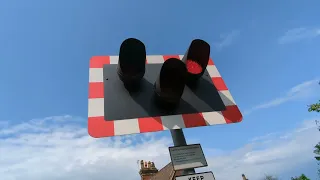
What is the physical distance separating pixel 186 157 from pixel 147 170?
2302 cm

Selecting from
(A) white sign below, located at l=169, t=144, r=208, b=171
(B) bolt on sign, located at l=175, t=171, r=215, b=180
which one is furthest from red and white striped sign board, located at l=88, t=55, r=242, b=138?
(B) bolt on sign, located at l=175, t=171, r=215, b=180

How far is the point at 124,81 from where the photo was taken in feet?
7.97

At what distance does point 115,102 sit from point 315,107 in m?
19.6

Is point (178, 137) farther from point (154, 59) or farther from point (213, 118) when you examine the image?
point (154, 59)

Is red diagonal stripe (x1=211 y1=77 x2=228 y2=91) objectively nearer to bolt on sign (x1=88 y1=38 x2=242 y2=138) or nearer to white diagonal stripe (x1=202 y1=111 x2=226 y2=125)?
bolt on sign (x1=88 y1=38 x2=242 y2=138)

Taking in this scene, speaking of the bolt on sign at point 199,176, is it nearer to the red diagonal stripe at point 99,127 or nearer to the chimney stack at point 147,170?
the red diagonal stripe at point 99,127

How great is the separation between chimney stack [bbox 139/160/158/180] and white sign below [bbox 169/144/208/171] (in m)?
22.6

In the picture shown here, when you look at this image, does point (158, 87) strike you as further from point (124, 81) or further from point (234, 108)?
point (234, 108)

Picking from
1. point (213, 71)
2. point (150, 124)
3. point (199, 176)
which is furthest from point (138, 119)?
point (213, 71)

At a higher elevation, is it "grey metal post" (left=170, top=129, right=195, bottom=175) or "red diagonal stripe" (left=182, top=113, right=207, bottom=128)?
"red diagonal stripe" (left=182, top=113, right=207, bottom=128)

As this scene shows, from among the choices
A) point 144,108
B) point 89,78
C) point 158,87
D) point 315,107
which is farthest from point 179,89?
point 315,107

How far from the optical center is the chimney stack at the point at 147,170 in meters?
22.9

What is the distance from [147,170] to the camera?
23328mm

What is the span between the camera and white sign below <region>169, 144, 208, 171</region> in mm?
1991
